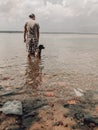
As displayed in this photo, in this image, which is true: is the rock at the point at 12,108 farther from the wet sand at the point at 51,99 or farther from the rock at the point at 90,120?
the rock at the point at 90,120

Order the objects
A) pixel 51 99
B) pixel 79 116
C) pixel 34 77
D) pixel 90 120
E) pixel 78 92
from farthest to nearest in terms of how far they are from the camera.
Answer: pixel 34 77 < pixel 78 92 < pixel 51 99 < pixel 79 116 < pixel 90 120

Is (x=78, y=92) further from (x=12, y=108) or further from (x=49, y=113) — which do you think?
(x=12, y=108)

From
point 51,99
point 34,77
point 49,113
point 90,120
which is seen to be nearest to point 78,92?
point 51,99

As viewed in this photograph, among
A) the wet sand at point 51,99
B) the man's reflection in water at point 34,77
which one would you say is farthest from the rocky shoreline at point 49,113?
the man's reflection in water at point 34,77

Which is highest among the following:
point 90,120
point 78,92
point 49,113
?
point 90,120

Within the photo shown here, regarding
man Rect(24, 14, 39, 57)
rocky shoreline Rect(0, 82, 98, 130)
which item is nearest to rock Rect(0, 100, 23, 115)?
rocky shoreline Rect(0, 82, 98, 130)

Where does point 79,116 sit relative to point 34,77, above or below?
above

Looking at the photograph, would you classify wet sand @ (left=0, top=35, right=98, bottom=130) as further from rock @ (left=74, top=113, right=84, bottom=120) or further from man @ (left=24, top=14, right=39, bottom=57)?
man @ (left=24, top=14, right=39, bottom=57)

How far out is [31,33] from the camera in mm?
15445

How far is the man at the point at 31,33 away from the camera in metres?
15.1

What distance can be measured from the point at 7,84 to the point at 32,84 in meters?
0.98

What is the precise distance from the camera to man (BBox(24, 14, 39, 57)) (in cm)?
1512

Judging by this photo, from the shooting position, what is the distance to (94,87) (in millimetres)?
9320

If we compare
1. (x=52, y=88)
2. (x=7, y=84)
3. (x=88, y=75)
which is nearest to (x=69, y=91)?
(x=52, y=88)
